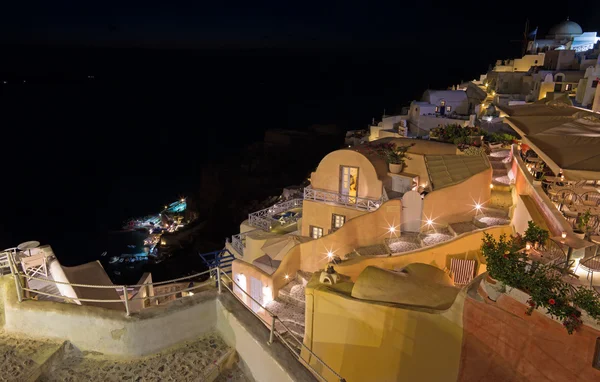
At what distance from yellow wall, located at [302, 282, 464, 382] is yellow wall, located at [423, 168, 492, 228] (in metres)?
5.96

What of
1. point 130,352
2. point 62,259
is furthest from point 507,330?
point 62,259

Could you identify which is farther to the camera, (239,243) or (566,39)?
(566,39)

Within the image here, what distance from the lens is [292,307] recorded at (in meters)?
13.2

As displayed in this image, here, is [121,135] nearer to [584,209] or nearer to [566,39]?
[566,39]

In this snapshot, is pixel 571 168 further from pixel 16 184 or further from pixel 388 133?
pixel 16 184

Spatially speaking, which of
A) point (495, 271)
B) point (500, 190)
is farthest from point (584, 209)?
point (500, 190)

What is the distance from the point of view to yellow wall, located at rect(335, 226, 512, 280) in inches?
487

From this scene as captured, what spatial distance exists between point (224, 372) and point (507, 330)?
5187mm

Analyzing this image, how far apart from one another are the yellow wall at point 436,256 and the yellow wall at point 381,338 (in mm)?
2088

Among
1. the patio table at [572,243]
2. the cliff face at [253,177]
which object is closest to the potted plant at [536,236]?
the patio table at [572,243]

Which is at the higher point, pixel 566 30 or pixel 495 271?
pixel 566 30

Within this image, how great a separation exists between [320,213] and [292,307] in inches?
186

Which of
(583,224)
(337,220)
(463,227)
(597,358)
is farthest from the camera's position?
(337,220)

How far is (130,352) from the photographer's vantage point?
600 cm
